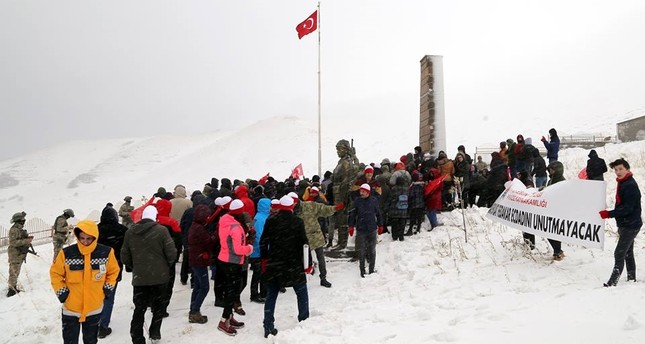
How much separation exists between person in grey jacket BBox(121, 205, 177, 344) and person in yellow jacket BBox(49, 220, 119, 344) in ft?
2.30

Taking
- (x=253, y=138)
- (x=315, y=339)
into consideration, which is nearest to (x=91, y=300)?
(x=315, y=339)

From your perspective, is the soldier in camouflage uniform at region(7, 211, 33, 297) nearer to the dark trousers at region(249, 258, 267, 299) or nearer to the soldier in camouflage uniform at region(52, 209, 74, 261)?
the soldier in camouflage uniform at region(52, 209, 74, 261)

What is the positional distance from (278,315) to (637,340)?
4952mm

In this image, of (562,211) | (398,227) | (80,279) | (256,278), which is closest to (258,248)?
(256,278)

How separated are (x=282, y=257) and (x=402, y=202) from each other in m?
4.27

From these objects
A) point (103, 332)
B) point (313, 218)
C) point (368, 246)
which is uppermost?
point (313, 218)

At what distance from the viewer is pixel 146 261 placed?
18.4 feet

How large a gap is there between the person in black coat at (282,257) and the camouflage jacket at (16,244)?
8402 millimetres

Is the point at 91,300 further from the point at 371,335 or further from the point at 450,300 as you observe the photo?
the point at 450,300

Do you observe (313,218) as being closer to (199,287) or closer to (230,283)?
(230,283)

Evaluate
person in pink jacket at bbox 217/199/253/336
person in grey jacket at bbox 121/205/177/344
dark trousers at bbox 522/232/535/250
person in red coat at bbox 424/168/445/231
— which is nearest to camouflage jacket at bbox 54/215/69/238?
person in grey jacket at bbox 121/205/177/344

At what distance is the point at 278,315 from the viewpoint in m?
6.77

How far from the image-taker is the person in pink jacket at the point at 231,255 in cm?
617

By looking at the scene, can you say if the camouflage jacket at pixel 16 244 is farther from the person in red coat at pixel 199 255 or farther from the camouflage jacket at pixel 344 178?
the camouflage jacket at pixel 344 178
